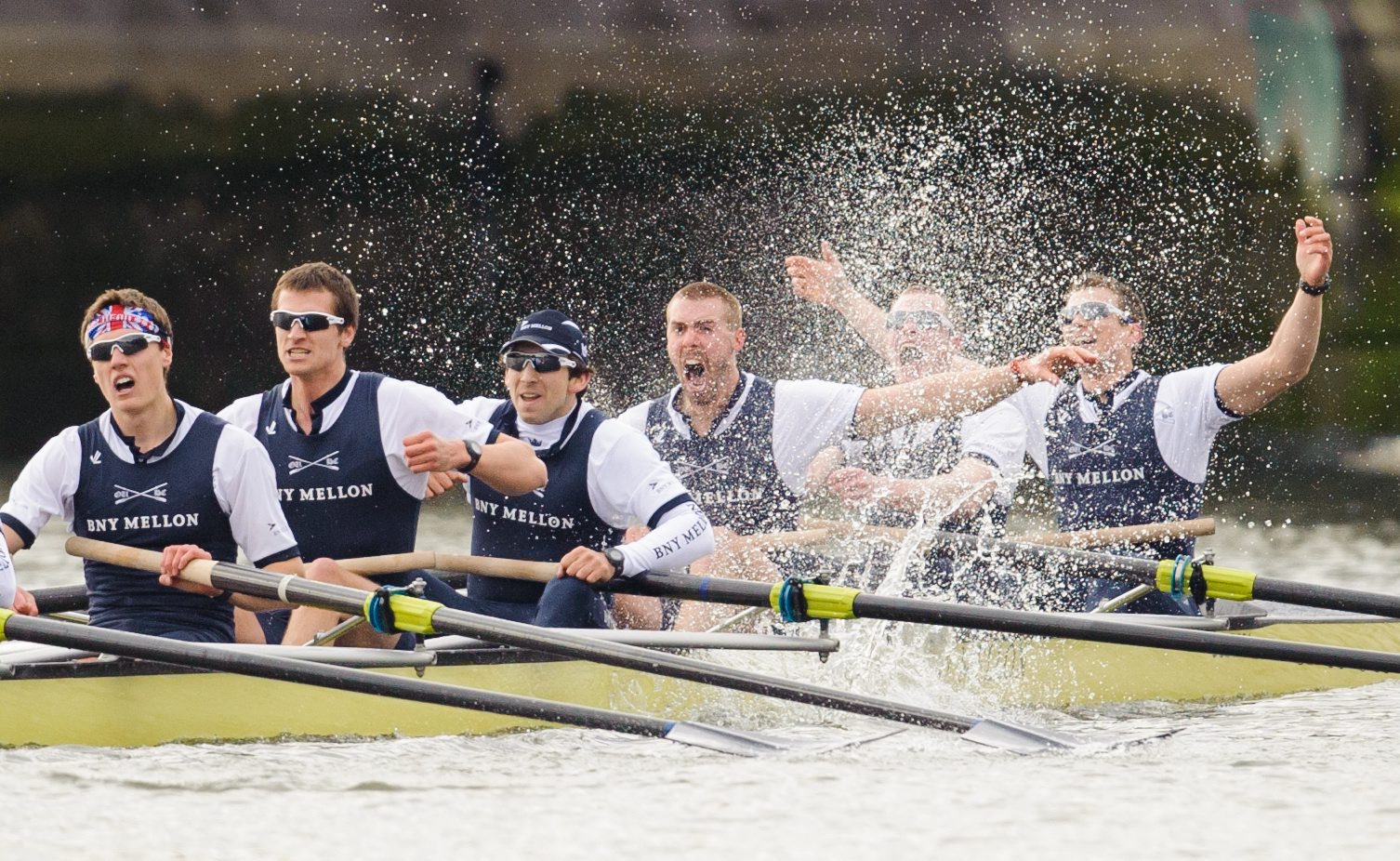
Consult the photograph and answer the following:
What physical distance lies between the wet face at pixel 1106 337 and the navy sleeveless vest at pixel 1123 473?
0.12m

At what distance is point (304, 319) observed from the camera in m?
5.27

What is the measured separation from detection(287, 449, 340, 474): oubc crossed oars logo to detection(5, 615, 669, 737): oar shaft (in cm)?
81

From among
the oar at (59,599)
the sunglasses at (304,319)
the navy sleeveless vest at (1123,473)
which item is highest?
the sunglasses at (304,319)

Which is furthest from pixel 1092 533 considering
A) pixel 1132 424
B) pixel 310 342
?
pixel 310 342

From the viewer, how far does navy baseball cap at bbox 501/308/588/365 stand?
5480mm

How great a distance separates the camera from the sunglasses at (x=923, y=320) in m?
7.07

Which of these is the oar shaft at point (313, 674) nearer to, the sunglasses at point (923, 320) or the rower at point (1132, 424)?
the rower at point (1132, 424)

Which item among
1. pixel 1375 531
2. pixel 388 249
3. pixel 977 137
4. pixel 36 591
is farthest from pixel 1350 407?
pixel 36 591

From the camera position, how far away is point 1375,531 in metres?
13.7

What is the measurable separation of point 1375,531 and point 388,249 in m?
23.4

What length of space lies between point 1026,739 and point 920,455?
2264mm

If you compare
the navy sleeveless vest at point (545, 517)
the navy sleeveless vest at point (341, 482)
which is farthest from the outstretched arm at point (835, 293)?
the navy sleeveless vest at point (341, 482)

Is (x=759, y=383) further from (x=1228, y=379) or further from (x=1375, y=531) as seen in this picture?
(x=1375, y=531)

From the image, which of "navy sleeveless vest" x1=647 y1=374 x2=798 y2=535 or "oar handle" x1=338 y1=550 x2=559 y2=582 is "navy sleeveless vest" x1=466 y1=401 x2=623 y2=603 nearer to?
"oar handle" x1=338 y1=550 x2=559 y2=582
